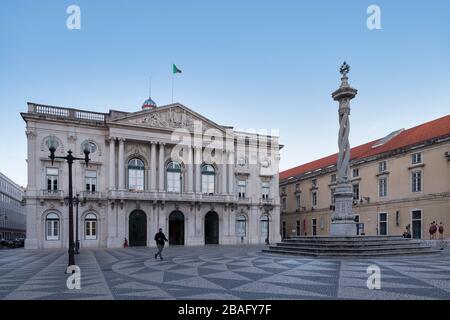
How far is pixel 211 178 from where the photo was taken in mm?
43219

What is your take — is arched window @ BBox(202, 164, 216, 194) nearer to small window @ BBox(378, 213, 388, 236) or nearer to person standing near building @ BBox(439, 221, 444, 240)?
small window @ BBox(378, 213, 388, 236)

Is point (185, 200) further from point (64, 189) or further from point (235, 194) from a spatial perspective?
point (64, 189)

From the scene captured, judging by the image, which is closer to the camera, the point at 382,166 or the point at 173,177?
the point at 382,166

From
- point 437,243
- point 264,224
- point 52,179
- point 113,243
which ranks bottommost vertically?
point 113,243

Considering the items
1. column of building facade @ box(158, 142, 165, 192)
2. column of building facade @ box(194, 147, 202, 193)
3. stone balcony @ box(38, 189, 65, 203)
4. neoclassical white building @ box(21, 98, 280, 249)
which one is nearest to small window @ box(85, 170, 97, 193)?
neoclassical white building @ box(21, 98, 280, 249)

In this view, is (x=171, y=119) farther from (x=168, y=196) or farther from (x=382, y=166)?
(x=382, y=166)

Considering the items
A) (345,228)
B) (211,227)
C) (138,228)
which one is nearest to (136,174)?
(138,228)

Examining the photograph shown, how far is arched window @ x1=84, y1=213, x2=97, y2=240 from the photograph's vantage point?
3705 centimetres

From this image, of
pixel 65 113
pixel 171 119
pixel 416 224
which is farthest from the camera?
pixel 171 119

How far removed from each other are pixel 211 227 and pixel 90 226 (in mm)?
13404

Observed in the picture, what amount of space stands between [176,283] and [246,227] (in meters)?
33.5

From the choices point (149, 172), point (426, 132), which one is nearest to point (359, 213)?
point (426, 132)

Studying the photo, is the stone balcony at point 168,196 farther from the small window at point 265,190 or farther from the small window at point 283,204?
the small window at point 283,204

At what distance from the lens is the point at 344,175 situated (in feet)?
74.0
